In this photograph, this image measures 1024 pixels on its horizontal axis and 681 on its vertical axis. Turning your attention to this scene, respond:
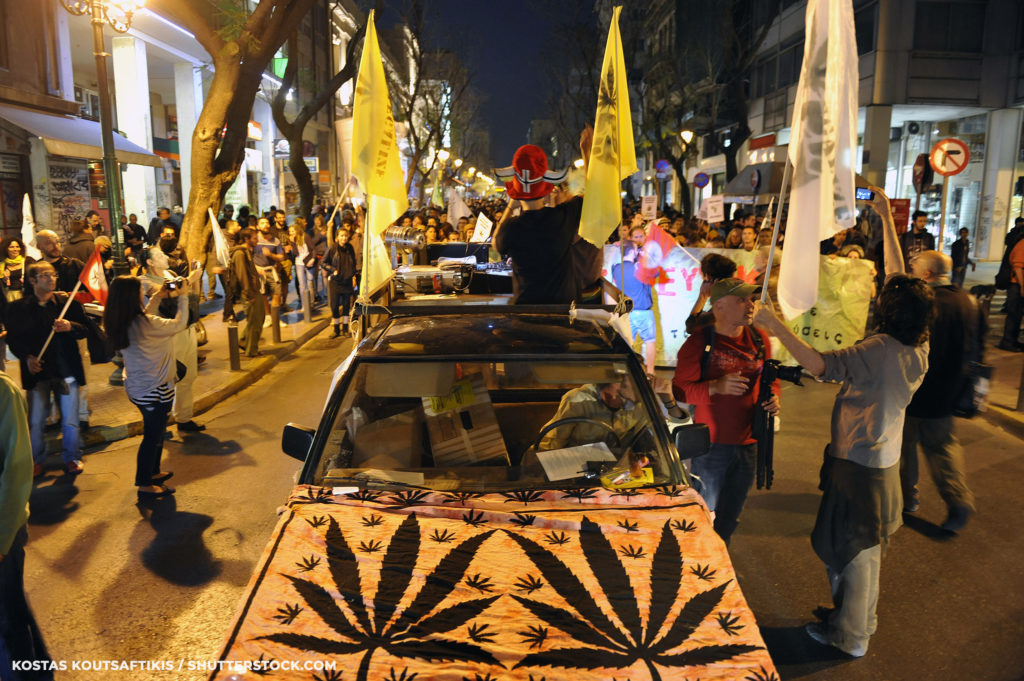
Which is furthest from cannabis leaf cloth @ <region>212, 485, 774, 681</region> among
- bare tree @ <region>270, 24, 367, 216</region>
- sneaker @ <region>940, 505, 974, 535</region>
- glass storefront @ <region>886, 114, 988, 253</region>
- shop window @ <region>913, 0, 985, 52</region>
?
shop window @ <region>913, 0, 985, 52</region>

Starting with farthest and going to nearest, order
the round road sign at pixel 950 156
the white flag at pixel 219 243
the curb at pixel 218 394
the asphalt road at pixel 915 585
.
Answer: the round road sign at pixel 950 156 < the white flag at pixel 219 243 < the curb at pixel 218 394 < the asphalt road at pixel 915 585

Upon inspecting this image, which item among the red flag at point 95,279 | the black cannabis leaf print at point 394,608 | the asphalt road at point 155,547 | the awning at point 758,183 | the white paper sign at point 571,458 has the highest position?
the awning at point 758,183

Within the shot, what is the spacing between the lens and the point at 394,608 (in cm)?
261

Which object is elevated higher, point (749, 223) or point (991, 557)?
point (749, 223)

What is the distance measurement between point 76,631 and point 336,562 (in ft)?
7.78

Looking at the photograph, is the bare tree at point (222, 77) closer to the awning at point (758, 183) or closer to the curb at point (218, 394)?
the curb at point (218, 394)

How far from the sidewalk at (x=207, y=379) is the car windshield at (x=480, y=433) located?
5.28 metres

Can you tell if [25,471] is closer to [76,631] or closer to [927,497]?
[76,631]

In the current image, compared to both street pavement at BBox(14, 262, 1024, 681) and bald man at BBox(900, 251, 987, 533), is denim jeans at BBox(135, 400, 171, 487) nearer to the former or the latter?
street pavement at BBox(14, 262, 1024, 681)

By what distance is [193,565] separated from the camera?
200 inches

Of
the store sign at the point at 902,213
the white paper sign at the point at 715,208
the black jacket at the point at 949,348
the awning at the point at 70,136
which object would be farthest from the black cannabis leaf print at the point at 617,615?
the awning at the point at 70,136

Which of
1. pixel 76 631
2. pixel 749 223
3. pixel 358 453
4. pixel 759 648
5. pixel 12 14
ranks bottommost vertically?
pixel 76 631

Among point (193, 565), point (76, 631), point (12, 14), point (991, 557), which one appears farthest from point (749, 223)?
point (12, 14)

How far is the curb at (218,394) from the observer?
25.7ft
